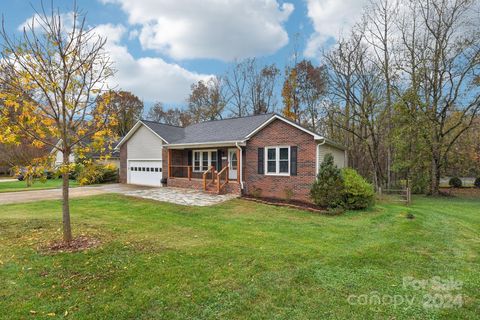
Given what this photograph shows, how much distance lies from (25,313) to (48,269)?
146 cm

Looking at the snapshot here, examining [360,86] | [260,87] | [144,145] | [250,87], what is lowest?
[144,145]

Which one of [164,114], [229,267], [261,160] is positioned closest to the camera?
[229,267]

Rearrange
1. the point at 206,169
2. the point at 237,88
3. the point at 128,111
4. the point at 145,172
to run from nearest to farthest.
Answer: the point at 206,169 → the point at 145,172 → the point at 237,88 → the point at 128,111

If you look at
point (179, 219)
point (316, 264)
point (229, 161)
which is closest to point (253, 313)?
point (316, 264)

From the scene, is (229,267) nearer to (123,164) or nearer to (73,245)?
(73,245)

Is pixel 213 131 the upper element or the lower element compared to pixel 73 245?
upper

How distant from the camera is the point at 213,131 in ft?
61.8

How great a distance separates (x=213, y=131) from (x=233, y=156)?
112 inches

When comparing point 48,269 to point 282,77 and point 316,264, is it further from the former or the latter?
point 282,77

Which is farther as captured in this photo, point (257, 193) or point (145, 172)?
point (145, 172)

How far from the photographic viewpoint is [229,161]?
1723cm

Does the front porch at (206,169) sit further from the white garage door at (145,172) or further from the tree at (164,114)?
the tree at (164,114)

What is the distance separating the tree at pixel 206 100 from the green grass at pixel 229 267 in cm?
2787

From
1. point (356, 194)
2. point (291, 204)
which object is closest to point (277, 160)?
point (291, 204)
